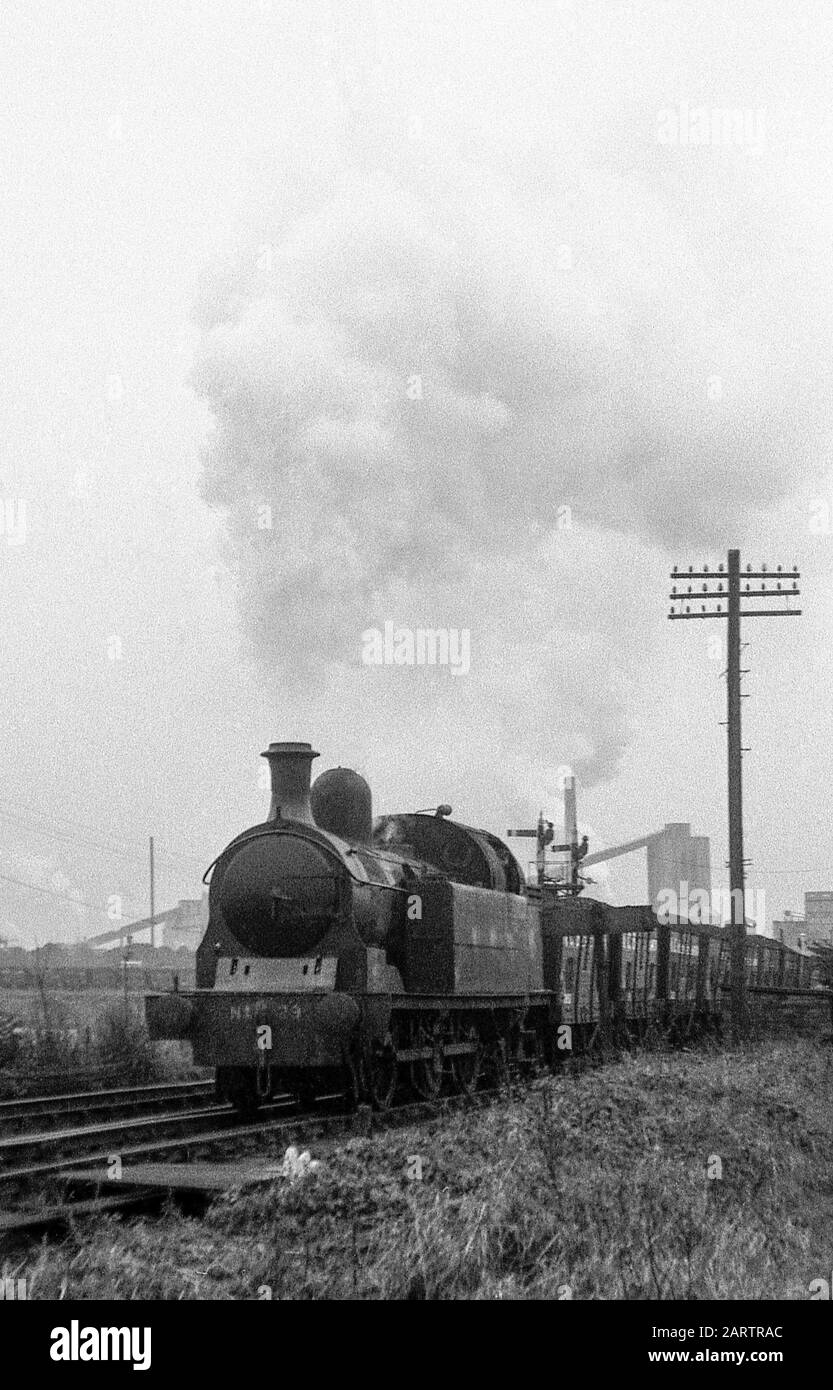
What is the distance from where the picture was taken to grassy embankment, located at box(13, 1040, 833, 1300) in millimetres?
6293

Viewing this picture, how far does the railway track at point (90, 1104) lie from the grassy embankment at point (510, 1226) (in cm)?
369

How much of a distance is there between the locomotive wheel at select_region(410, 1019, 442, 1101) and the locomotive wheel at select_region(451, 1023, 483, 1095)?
2.02 ft

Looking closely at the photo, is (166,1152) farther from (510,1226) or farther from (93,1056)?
(93,1056)

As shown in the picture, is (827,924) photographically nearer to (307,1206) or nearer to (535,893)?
(535,893)

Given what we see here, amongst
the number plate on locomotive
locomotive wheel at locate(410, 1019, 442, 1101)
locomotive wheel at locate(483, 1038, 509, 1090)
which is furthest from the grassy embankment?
locomotive wheel at locate(483, 1038, 509, 1090)

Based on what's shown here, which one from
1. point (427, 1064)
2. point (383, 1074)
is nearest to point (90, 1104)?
point (383, 1074)

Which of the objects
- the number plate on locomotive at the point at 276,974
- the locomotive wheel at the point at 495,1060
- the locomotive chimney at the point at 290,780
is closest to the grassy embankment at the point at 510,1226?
the number plate on locomotive at the point at 276,974

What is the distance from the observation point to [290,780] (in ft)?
44.8

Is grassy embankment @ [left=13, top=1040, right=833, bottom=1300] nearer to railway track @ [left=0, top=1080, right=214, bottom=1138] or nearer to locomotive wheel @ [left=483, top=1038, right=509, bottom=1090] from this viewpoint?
railway track @ [left=0, top=1080, right=214, bottom=1138]

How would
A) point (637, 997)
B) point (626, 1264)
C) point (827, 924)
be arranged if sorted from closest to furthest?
point (626, 1264) < point (637, 997) < point (827, 924)

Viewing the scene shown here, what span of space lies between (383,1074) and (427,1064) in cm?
116

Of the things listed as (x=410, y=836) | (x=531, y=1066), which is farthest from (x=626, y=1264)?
(x=531, y=1066)

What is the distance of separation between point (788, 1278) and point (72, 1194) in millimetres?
4237
